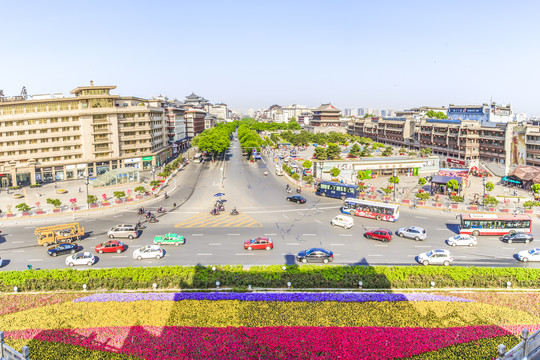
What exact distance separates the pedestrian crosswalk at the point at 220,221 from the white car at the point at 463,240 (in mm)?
19475

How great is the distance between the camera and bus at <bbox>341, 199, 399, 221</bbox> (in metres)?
42.2

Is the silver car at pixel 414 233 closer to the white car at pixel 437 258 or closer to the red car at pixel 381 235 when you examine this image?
the red car at pixel 381 235

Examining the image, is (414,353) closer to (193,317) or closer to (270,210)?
(193,317)

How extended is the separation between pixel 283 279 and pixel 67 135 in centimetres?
6133

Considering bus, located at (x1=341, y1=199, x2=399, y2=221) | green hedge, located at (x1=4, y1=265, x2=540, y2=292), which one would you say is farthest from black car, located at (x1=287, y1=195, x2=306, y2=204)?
green hedge, located at (x1=4, y1=265, x2=540, y2=292)

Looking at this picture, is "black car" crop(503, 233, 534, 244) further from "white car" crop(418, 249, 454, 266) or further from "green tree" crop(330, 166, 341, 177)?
"green tree" crop(330, 166, 341, 177)

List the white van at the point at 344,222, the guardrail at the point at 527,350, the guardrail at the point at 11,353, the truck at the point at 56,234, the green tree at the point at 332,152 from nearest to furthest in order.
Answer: the guardrail at the point at 527,350 → the guardrail at the point at 11,353 → the truck at the point at 56,234 → the white van at the point at 344,222 → the green tree at the point at 332,152

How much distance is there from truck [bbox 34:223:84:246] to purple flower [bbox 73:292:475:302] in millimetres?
14007

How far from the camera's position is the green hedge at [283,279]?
82.2 ft

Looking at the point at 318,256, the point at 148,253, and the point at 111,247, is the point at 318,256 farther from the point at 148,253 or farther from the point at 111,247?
the point at 111,247

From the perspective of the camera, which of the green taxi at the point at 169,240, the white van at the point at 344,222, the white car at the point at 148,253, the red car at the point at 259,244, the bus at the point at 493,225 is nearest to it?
the white car at the point at 148,253

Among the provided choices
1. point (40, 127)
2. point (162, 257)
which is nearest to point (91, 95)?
point (40, 127)

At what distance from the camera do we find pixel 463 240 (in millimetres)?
34250

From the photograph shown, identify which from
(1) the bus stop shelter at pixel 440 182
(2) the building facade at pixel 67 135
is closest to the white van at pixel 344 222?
(1) the bus stop shelter at pixel 440 182
